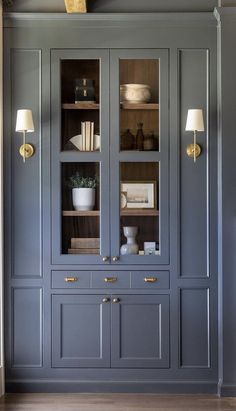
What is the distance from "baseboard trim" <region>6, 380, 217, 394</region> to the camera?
4.17 meters

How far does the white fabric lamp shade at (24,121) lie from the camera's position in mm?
3969

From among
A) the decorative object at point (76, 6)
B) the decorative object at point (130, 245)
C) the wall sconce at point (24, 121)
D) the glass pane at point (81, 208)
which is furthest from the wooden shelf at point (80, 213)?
the decorative object at point (76, 6)

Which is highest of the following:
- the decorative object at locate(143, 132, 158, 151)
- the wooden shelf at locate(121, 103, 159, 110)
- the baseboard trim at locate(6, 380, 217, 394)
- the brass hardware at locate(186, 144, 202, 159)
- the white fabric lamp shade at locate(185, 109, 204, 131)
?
the wooden shelf at locate(121, 103, 159, 110)

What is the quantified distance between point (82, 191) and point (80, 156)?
243mm

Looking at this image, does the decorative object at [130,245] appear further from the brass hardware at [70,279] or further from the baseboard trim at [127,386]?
the baseboard trim at [127,386]

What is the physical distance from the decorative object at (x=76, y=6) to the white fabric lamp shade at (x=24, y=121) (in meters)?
0.76

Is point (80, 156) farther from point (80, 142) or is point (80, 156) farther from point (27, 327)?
point (27, 327)

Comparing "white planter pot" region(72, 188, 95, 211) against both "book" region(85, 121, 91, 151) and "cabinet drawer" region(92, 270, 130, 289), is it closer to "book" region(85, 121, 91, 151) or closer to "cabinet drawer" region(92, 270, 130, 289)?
"book" region(85, 121, 91, 151)

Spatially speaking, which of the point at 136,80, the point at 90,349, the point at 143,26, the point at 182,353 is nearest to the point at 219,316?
the point at 182,353

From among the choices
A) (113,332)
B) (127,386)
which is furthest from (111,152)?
(127,386)

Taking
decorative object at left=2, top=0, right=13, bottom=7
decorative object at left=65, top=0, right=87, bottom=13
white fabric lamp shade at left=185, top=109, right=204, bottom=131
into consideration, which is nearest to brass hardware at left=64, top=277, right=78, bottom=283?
white fabric lamp shade at left=185, top=109, right=204, bottom=131

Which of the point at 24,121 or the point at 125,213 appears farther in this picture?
the point at 125,213

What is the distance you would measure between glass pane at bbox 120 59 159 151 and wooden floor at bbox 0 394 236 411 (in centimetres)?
171

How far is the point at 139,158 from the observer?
13.6ft
